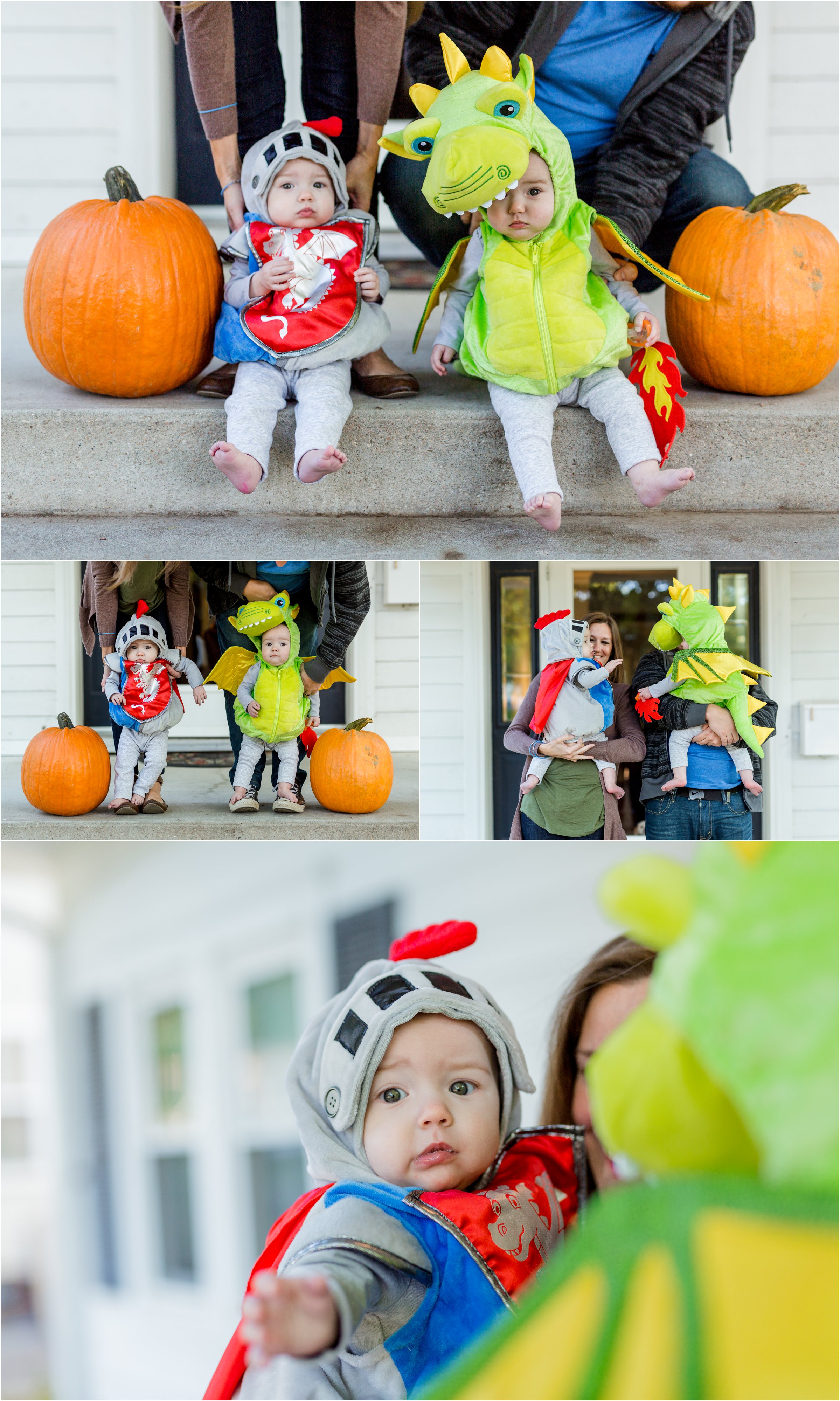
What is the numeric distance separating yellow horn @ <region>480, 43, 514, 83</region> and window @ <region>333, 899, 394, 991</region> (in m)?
0.91

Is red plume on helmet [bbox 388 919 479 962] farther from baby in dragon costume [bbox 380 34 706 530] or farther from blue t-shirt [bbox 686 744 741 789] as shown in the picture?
baby in dragon costume [bbox 380 34 706 530]

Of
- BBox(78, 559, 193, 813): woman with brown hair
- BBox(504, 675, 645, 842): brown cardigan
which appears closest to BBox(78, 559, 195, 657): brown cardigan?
BBox(78, 559, 193, 813): woman with brown hair

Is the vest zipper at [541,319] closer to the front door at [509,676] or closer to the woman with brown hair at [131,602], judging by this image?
the front door at [509,676]

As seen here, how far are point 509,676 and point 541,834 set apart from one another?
17 centimetres

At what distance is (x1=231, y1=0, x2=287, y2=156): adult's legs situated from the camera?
1.24 meters

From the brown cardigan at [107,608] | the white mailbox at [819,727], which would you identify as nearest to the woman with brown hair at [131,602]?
the brown cardigan at [107,608]

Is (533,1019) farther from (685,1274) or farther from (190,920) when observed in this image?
(685,1274)

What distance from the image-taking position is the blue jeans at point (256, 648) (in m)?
1.07

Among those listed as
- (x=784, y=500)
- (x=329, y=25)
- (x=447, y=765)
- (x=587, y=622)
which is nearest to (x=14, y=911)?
(x=447, y=765)

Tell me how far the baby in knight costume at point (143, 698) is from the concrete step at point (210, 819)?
2cm

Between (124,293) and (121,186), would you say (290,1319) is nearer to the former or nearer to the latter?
(124,293)

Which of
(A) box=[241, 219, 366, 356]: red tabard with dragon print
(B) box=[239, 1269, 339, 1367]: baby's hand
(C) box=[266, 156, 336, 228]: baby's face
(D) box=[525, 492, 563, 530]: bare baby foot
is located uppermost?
(C) box=[266, 156, 336, 228]: baby's face

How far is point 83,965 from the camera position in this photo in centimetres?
93

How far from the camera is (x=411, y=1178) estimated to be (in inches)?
27.6
